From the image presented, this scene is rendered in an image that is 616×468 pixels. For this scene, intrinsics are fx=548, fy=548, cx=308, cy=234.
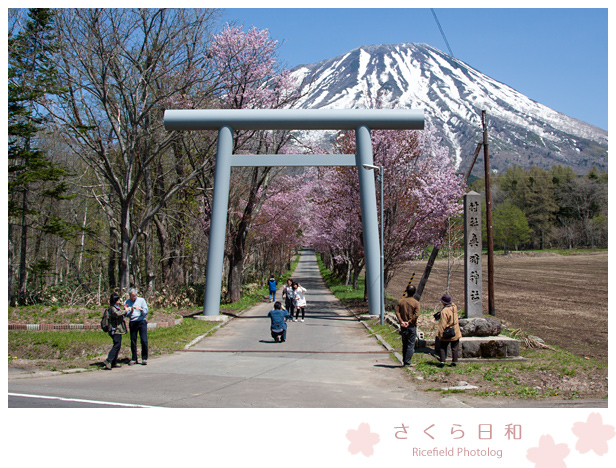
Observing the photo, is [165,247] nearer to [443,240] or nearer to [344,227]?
[344,227]

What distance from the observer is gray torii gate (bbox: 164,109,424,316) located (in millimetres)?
16969

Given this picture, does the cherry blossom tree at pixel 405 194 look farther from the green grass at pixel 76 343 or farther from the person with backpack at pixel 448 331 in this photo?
the person with backpack at pixel 448 331

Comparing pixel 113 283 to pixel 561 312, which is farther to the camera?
pixel 113 283

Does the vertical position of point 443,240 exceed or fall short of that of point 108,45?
it falls short

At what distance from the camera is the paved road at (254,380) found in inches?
304

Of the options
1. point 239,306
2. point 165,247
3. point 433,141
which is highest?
point 433,141

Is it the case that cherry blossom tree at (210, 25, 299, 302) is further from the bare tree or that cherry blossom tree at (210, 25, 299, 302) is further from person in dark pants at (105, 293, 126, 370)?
person in dark pants at (105, 293, 126, 370)

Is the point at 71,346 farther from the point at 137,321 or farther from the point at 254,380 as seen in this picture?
the point at 254,380

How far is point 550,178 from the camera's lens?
313 feet

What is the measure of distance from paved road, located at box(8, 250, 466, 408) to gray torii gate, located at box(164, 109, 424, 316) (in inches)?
Result: 156

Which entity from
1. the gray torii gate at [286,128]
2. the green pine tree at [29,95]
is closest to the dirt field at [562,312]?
the gray torii gate at [286,128]

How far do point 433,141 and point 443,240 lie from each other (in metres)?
7.55

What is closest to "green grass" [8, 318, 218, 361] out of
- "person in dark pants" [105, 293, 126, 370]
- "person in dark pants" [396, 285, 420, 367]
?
"person in dark pants" [105, 293, 126, 370]

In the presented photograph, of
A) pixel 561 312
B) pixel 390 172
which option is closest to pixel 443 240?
pixel 390 172
